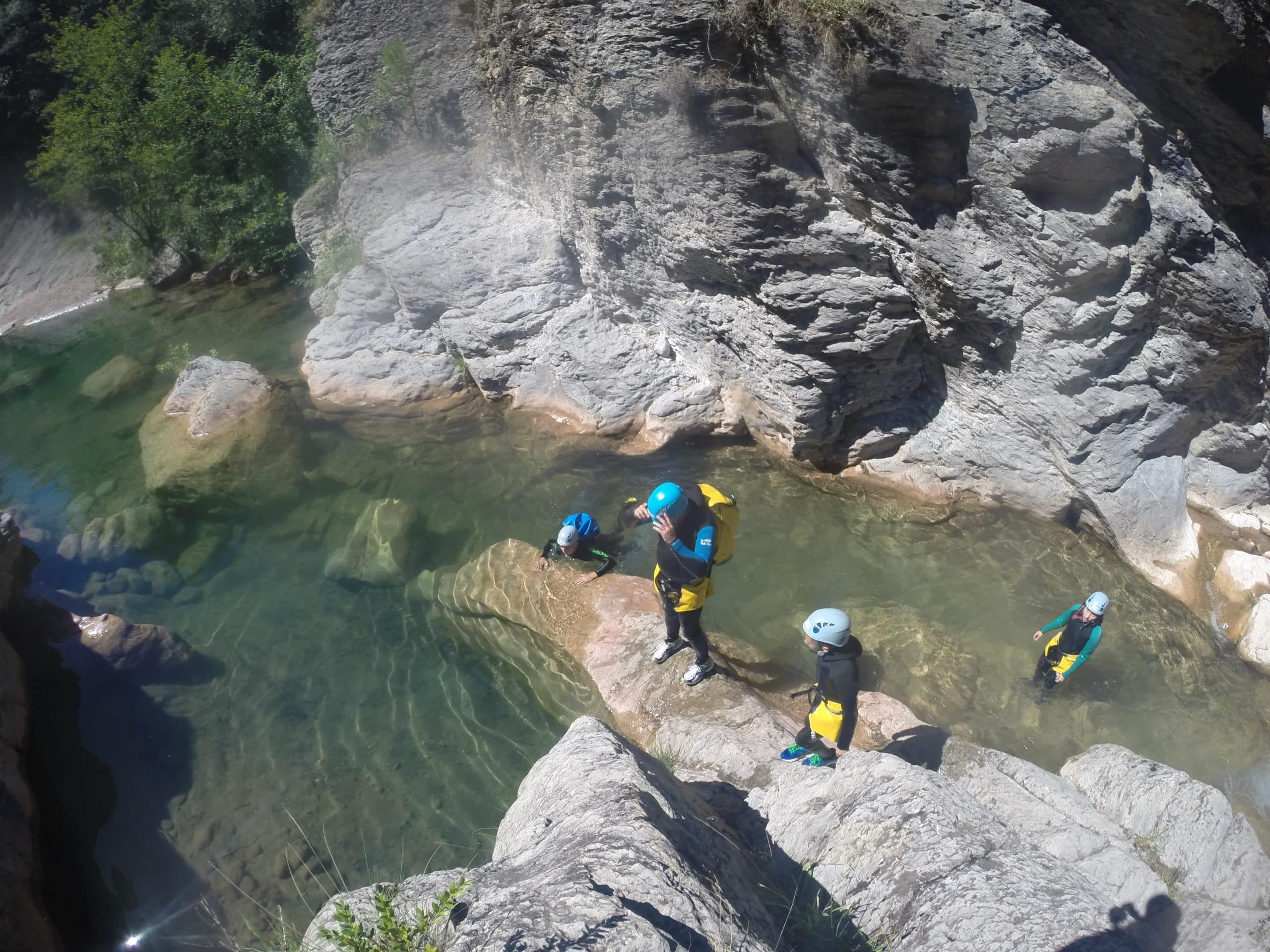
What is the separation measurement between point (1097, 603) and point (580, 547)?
13.8 feet

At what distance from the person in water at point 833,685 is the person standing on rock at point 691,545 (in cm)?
89

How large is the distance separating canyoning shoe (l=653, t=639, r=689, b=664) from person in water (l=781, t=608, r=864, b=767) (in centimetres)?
138

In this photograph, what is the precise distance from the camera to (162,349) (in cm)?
1405

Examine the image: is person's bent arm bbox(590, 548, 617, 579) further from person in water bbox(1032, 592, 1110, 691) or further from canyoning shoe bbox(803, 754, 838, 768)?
person in water bbox(1032, 592, 1110, 691)

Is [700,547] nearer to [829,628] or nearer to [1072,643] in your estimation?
[829,628]

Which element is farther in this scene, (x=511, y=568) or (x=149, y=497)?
(x=149, y=497)

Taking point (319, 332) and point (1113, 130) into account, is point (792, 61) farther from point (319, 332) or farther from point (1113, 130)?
point (319, 332)

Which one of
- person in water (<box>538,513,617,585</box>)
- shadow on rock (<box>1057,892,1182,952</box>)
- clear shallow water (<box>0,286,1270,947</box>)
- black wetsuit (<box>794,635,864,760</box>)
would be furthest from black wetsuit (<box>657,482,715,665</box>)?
shadow on rock (<box>1057,892,1182,952</box>)

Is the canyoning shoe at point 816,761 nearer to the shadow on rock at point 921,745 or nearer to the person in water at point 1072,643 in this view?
the shadow on rock at point 921,745

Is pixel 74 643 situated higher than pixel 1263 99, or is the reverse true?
pixel 1263 99

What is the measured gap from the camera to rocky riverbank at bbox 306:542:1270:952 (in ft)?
8.82

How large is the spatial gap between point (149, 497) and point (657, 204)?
7.03 meters

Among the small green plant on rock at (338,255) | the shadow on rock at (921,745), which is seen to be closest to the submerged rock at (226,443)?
the small green plant on rock at (338,255)

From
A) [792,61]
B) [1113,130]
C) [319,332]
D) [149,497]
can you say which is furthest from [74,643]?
[1113,130]
